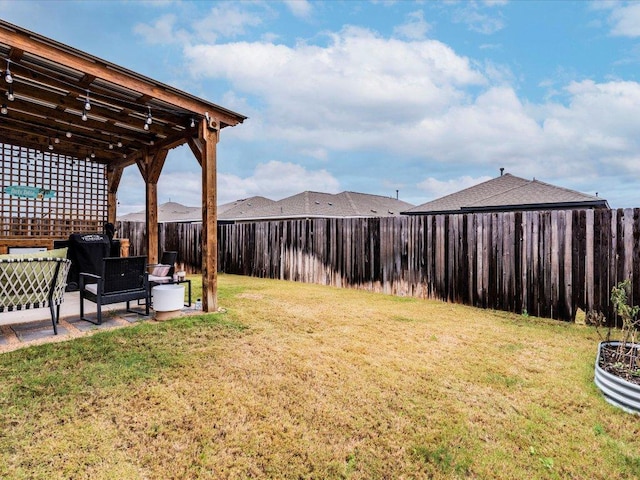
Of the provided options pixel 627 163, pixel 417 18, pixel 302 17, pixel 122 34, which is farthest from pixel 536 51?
pixel 627 163

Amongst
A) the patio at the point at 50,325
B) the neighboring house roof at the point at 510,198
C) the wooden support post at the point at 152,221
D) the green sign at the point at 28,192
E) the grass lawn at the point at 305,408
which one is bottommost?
the grass lawn at the point at 305,408

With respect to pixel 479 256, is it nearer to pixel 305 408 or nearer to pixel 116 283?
pixel 305 408

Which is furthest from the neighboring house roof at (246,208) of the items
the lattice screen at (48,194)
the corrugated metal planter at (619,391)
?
the corrugated metal planter at (619,391)

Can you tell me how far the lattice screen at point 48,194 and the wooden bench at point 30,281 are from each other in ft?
16.6

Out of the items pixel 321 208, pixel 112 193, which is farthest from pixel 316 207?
pixel 112 193

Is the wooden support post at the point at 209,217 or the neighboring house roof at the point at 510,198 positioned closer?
the wooden support post at the point at 209,217

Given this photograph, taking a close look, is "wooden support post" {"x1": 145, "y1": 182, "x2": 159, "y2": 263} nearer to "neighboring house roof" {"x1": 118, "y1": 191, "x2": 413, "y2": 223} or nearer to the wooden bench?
the wooden bench

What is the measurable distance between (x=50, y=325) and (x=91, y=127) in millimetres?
3828

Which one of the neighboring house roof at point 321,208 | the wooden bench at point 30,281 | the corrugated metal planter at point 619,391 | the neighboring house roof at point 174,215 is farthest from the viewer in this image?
the neighboring house roof at point 174,215

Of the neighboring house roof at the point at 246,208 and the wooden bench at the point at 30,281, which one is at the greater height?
the neighboring house roof at the point at 246,208

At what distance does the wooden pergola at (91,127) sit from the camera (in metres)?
3.75

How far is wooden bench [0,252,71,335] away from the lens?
10.8 feet

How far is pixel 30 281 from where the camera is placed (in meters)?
3.45

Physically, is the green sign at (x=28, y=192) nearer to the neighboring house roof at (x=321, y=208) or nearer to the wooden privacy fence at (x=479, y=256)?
the wooden privacy fence at (x=479, y=256)
